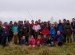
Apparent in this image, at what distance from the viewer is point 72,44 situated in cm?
1855

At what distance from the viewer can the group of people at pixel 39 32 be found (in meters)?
19.2

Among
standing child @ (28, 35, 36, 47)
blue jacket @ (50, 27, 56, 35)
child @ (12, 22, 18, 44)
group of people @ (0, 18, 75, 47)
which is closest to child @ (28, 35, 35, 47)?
Answer: standing child @ (28, 35, 36, 47)

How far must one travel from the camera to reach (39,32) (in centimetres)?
1981

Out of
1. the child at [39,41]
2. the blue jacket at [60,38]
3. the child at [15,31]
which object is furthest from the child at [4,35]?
the blue jacket at [60,38]

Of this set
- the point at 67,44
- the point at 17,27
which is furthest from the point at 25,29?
the point at 67,44

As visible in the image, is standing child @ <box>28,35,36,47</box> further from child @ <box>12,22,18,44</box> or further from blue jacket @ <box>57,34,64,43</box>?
blue jacket @ <box>57,34,64,43</box>

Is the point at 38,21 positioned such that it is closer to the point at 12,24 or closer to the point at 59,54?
the point at 12,24

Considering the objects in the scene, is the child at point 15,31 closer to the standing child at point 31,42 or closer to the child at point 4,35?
the child at point 4,35

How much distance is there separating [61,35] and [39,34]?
5.60ft

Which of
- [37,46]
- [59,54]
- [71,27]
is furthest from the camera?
[71,27]

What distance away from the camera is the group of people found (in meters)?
19.2

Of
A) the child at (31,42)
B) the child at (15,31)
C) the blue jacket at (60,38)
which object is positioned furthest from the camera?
the child at (15,31)

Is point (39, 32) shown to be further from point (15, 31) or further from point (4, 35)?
point (4, 35)

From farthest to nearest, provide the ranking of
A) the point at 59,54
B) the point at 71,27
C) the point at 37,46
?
1. the point at 71,27
2. the point at 37,46
3. the point at 59,54
